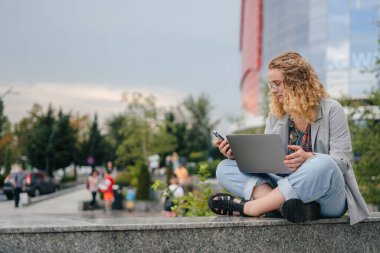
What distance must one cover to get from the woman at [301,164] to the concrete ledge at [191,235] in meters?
0.12

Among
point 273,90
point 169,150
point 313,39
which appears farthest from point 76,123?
point 273,90

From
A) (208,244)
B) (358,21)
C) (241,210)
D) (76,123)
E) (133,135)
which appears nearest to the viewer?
(208,244)

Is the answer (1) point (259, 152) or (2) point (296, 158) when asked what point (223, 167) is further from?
(2) point (296, 158)

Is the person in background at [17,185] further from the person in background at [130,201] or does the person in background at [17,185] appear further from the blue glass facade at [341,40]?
the blue glass facade at [341,40]

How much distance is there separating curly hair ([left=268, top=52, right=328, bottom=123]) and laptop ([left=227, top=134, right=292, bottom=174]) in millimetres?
396

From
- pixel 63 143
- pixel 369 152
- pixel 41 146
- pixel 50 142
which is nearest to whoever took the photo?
pixel 369 152

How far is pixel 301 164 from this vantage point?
4.12m

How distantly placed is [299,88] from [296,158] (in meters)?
0.55

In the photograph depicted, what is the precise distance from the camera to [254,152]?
4191 millimetres

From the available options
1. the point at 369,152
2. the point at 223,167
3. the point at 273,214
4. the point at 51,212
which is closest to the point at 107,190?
the point at 51,212

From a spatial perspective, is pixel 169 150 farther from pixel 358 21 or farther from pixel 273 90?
pixel 273 90

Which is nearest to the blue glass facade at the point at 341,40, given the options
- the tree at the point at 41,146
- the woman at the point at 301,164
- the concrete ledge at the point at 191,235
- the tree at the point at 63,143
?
the tree at the point at 63,143

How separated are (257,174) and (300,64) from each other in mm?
806

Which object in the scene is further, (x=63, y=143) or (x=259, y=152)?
(x=63, y=143)
